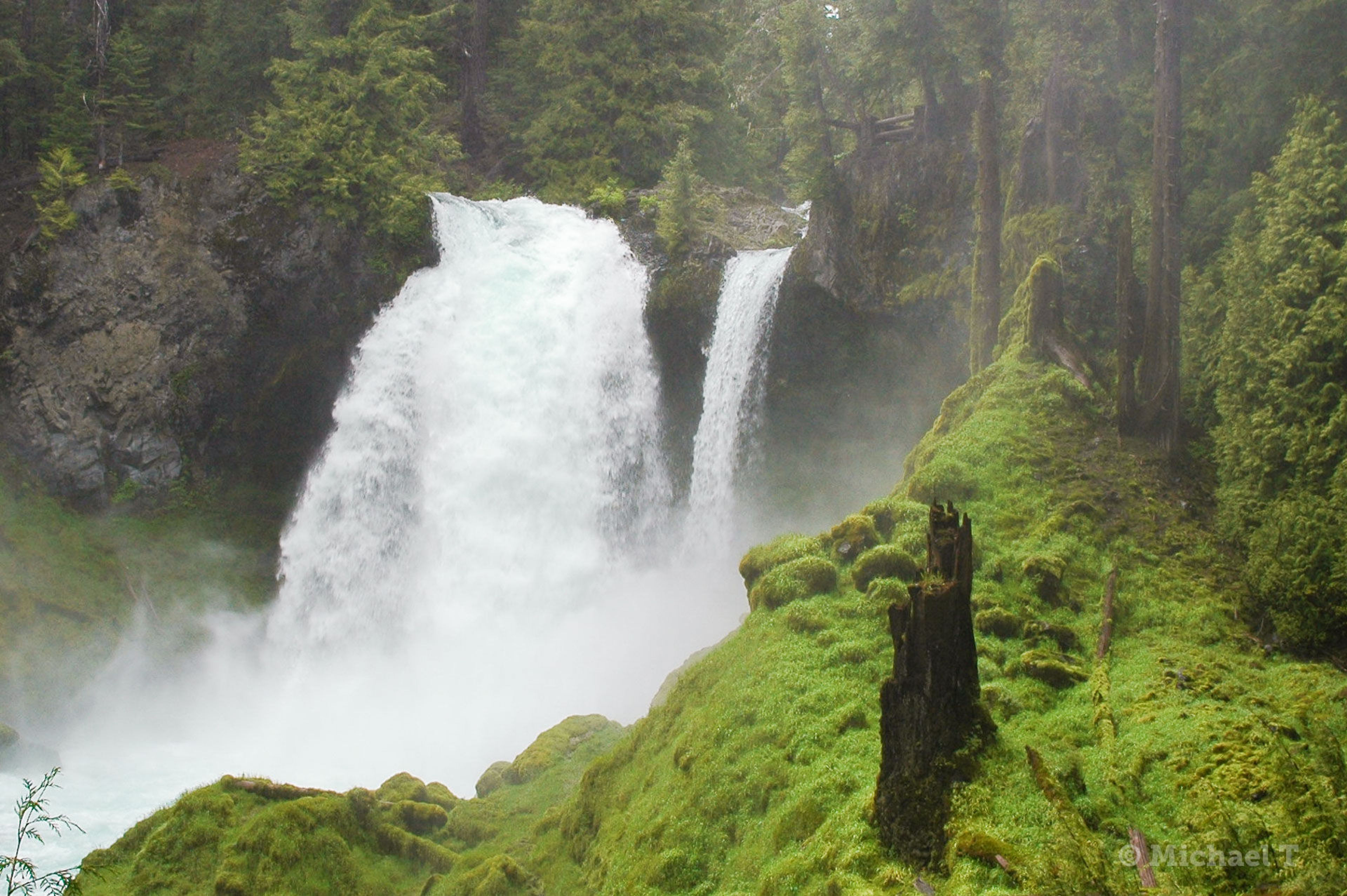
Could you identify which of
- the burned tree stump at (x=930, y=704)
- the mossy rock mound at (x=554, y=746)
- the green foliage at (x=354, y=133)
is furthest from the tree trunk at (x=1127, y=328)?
the green foliage at (x=354, y=133)

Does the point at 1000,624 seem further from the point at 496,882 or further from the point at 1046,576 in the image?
the point at 496,882

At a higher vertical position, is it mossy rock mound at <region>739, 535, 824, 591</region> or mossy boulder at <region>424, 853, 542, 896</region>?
mossy rock mound at <region>739, 535, 824, 591</region>

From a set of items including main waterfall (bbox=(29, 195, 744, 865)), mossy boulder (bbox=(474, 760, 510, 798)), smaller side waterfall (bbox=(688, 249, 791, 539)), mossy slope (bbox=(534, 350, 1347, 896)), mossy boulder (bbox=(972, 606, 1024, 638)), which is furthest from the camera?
smaller side waterfall (bbox=(688, 249, 791, 539))

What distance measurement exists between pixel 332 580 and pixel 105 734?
18.8 ft

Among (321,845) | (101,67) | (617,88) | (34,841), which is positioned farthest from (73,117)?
(321,845)

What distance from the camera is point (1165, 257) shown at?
12.5 metres

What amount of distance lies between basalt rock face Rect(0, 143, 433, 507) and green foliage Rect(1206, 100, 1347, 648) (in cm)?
1867

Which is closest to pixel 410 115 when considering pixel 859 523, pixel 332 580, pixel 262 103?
pixel 262 103

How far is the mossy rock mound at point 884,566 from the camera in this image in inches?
409

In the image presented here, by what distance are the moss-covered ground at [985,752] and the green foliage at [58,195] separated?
18.2m

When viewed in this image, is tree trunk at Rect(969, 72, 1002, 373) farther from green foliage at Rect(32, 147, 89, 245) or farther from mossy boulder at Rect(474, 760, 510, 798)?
green foliage at Rect(32, 147, 89, 245)

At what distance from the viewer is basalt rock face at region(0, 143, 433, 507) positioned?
75.9ft

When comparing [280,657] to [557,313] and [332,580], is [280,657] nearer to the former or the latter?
[332,580]

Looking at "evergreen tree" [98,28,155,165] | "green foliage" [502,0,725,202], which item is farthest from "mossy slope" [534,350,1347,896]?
"evergreen tree" [98,28,155,165]
